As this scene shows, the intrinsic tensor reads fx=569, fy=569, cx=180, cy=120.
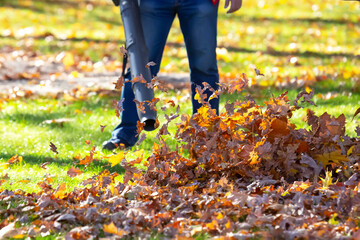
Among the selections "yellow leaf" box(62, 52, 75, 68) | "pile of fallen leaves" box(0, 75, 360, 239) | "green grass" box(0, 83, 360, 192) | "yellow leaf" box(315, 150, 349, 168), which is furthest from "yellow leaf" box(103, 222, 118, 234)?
"yellow leaf" box(62, 52, 75, 68)

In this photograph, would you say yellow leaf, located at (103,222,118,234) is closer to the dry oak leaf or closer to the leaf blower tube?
the dry oak leaf

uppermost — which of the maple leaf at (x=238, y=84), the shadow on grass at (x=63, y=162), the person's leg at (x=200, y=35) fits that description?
the person's leg at (x=200, y=35)

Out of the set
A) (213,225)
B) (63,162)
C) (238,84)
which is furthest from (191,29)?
(213,225)

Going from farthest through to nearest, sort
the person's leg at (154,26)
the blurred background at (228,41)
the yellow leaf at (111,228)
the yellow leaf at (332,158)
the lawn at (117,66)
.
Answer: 1. the blurred background at (228,41)
2. the lawn at (117,66)
3. the person's leg at (154,26)
4. the yellow leaf at (332,158)
5. the yellow leaf at (111,228)

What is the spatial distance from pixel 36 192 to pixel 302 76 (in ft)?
15.1

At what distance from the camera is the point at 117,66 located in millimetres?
8727

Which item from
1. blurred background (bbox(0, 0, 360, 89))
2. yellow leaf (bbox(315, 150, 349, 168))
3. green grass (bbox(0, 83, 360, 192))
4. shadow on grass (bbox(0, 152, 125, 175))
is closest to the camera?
yellow leaf (bbox(315, 150, 349, 168))

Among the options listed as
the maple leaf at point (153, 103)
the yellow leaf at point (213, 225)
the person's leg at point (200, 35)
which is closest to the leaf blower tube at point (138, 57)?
the maple leaf at point (153, 103)

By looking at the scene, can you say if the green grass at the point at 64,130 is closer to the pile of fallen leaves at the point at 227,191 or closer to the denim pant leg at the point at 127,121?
the denim pant leg at the point at 127,121

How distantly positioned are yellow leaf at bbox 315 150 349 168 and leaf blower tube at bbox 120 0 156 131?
1111 mm

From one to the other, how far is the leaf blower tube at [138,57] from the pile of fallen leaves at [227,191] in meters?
0.25

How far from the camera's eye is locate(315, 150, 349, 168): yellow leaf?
11.5 feet

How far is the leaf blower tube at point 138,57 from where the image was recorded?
3.80 metres

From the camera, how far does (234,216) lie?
9.73 ft
